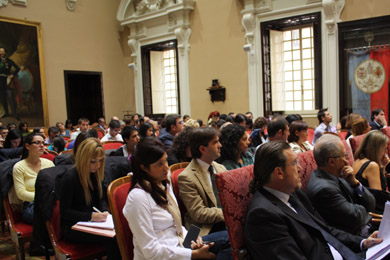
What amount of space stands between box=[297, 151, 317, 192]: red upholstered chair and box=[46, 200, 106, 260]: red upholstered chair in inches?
65.8

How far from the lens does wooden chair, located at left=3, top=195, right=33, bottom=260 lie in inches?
125

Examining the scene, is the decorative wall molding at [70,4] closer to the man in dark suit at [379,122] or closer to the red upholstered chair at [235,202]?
the man in dark suit at [379,122]

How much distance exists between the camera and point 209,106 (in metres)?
11.7

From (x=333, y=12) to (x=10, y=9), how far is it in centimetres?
958

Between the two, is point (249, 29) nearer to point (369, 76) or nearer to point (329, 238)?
point (369, 76)

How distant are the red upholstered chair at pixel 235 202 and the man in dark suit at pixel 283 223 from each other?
6 cm

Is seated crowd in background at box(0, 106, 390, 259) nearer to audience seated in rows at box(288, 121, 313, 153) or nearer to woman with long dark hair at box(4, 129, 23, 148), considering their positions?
audience seated in rows at box(288, 121, 313, 153)

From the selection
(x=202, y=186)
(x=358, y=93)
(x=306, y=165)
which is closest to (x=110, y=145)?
(x=202, y=186)

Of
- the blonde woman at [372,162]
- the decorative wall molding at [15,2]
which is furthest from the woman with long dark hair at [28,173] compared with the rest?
the decorative wall molding at [15,2]

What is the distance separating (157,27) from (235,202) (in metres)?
11.5

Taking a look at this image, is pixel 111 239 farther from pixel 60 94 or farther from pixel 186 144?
pixel 60 94

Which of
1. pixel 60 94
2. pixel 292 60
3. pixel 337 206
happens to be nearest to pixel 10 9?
pixel 60 94

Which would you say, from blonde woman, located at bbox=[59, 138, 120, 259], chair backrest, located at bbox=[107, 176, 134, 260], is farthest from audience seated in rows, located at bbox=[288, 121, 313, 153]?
chair backrest, located at bbox=[107, 176, 134, 260]

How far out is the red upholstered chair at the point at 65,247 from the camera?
2.68 m
